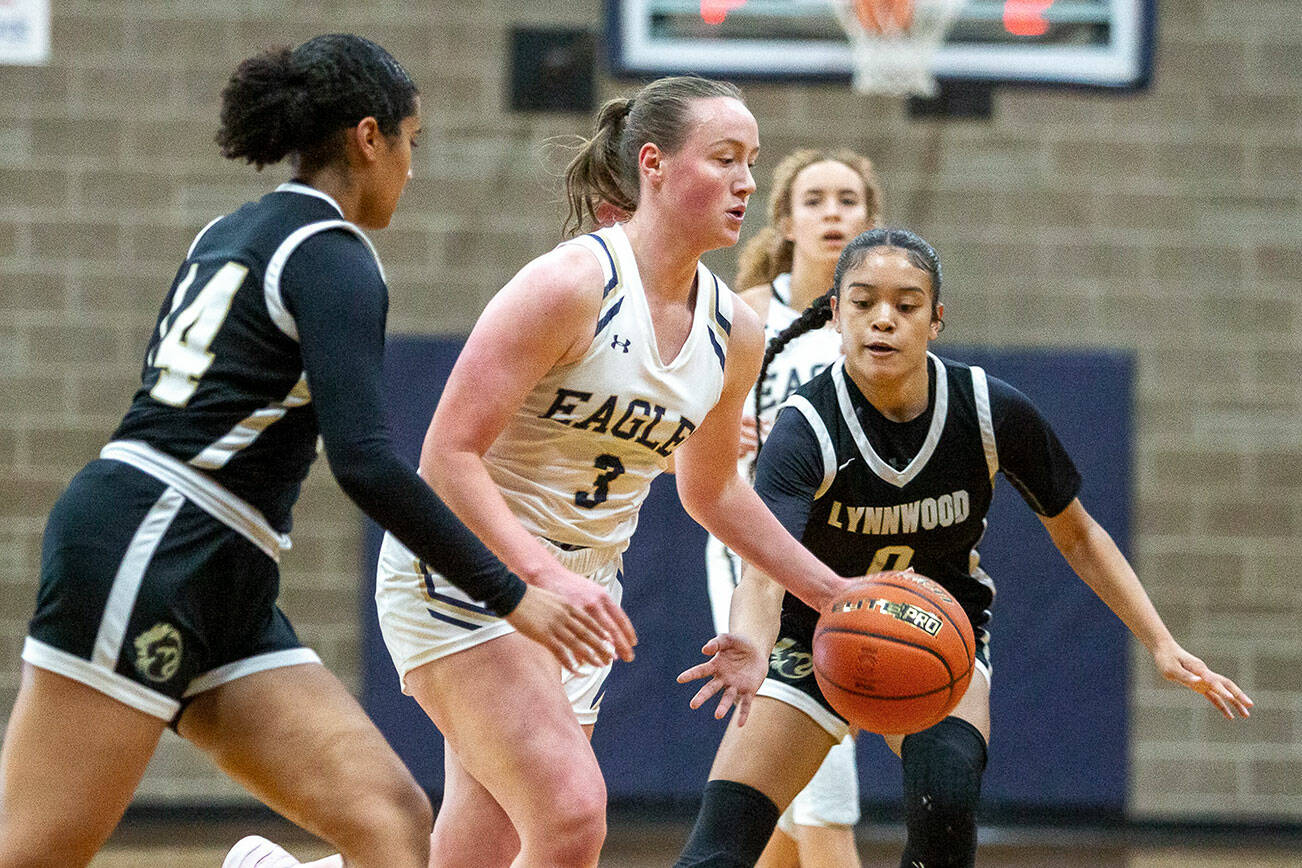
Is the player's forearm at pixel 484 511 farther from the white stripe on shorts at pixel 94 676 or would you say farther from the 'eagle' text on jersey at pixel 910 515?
the 'eagle' text on jersey at pixel 910 515

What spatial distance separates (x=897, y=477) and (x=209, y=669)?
4.77 ft

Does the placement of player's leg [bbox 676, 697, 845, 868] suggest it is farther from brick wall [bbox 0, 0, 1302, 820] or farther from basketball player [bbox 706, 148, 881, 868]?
brick wall [bbox 0, 0, 1302, 820]

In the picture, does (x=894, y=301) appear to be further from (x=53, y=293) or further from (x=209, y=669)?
(x=53, y=293)

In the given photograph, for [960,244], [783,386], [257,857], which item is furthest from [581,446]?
[960,244]

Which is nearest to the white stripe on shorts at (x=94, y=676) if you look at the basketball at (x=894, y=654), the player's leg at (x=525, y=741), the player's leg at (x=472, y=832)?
the player's leg at (x=525, y=741)

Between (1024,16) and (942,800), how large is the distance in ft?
12.6

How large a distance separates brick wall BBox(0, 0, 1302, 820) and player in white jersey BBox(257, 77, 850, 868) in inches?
128

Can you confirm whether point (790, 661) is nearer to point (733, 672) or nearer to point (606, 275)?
point (733, 672)

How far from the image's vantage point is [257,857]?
270 cm

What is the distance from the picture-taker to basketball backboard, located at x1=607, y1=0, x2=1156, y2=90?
563 cm

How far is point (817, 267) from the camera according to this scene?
4191mm

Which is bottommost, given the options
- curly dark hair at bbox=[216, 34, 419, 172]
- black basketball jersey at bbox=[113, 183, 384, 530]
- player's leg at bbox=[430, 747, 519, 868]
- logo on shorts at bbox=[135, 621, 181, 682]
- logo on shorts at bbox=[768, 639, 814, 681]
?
player's leg at bbox=[430, 747, 519, 868]

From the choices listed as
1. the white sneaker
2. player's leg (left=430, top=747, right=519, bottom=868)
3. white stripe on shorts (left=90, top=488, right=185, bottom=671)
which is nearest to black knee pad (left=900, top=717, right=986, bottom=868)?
player's leg (left=430, top=747, right=519, bottom=868)

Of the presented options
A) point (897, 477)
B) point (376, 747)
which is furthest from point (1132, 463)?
point (376, 747)
